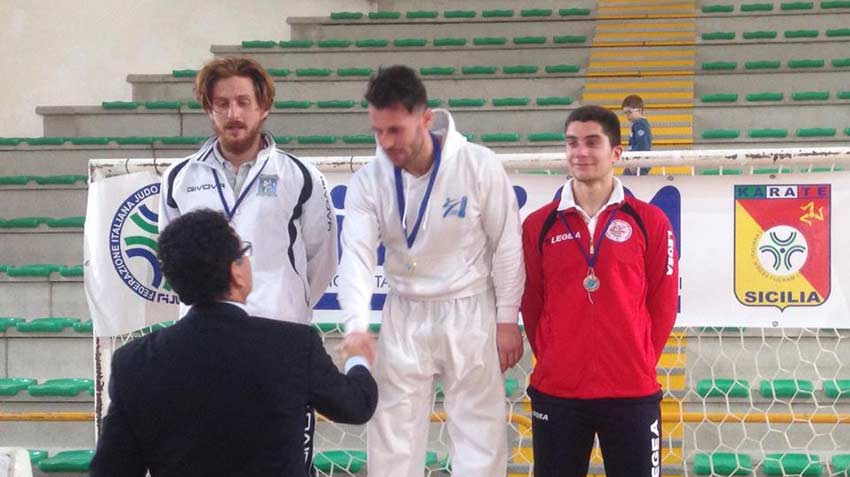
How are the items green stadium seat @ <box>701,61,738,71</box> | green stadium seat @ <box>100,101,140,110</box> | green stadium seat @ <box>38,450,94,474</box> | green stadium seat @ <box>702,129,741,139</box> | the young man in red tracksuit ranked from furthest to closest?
green stadium seat @ <box>701,61,738,71</box> < green stadium seat @ <box>100,101,140,110</box> < green stadium seat @ <box>702,129,741,139</box> < green stadium seat @ <box>38,450,94,474</box> < the young man in red tracksuit

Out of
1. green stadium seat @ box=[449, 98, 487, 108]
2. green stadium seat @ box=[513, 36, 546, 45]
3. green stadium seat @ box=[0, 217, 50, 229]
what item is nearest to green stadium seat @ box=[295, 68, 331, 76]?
green stadium seat @ box=[449, 98, 487, 108]

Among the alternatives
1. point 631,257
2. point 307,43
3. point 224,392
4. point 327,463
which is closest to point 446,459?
point 327,463

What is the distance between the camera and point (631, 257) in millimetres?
3221

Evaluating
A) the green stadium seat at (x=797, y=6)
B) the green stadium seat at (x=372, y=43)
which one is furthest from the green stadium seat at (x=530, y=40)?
the green stadium seat at (x=797, y=6)

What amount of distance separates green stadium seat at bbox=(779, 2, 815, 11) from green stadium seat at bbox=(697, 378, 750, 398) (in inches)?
262

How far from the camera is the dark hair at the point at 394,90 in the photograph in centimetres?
302

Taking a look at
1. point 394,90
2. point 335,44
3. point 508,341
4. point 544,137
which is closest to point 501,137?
point 544,137

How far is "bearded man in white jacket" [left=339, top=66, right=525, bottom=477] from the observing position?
3199 millimetres

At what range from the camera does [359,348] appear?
2.70 m

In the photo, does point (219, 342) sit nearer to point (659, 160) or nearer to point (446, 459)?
Result: point (659, 160)

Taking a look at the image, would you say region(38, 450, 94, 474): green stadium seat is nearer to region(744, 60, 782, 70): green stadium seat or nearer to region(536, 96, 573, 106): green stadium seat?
region(536, 96, 573, 106): green stadium seat

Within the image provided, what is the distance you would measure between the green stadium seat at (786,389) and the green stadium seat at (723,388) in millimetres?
77

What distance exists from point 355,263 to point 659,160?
4.40ft

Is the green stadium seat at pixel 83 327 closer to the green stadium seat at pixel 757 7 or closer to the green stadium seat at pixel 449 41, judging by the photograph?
the green stadium seat at pixel 449 41
